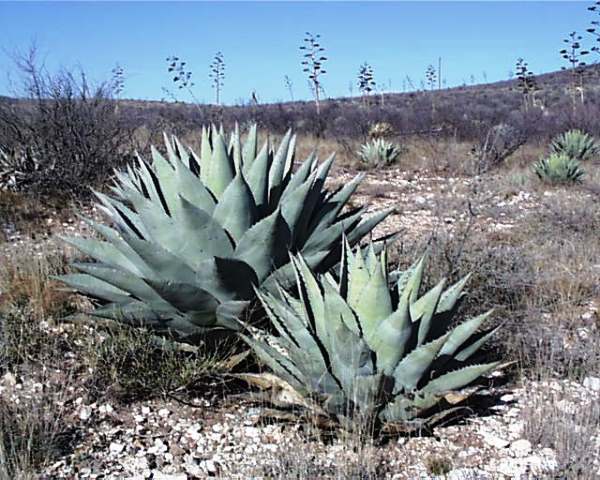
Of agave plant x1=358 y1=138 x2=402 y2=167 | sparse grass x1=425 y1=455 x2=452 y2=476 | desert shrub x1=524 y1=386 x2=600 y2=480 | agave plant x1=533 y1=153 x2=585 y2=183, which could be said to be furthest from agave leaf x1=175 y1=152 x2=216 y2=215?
agave plant x1=358 y1=138 x2=402 y2=167

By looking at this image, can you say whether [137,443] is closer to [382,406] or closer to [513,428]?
[382,406]

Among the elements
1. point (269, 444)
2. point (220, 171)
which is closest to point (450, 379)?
point (269, 444)

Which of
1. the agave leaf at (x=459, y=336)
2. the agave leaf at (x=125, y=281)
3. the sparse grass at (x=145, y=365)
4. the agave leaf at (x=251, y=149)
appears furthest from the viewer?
the agave leaf at (x=251, y=149)

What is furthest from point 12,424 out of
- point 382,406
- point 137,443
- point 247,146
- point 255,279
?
point 247,146

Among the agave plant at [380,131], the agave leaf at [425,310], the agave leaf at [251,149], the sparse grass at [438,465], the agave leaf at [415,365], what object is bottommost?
the sparse grass at [438,465]

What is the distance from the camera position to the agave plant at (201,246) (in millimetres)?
2953

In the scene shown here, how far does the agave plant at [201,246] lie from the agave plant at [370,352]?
1.05 ft

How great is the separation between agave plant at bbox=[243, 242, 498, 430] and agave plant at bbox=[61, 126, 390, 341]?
1.05ft

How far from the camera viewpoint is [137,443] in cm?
265

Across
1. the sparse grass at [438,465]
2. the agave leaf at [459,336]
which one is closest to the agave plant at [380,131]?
the agave leaf at [459,336]

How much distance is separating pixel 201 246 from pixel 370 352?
0.98 metres

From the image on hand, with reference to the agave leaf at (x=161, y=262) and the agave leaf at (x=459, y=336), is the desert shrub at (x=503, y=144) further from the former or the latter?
the agave leaf at (x=161, y=262)

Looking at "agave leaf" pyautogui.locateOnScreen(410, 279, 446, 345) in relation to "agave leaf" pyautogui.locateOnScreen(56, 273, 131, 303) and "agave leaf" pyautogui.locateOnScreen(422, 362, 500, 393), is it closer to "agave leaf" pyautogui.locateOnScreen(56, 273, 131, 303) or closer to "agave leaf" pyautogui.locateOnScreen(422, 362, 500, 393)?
"agave leaf" pyautogui.locateOnScreen(422, 362, 500, 393)

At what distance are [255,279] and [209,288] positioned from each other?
235 mm
